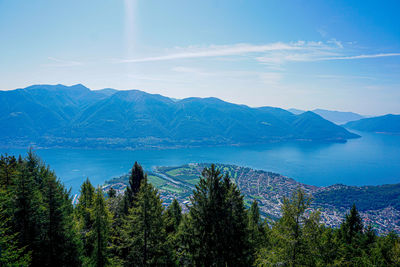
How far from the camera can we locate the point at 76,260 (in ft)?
36.1

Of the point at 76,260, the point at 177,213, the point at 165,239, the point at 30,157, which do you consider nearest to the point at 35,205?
the point at 76,260

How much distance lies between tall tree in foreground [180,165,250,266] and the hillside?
56627mm

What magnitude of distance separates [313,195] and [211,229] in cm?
8920

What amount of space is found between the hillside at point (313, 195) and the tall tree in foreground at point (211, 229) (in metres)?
56.6

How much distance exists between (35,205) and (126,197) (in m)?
10.5

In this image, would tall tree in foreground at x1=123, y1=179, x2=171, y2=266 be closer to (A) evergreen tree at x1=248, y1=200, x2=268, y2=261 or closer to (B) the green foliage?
(B) the green foliage

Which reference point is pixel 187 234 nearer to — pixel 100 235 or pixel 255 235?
pixel 100 235

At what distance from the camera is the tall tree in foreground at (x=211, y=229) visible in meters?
9.34

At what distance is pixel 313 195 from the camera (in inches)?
3314

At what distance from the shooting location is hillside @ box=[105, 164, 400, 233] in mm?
66938

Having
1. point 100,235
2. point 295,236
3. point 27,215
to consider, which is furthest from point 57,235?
point 295,236

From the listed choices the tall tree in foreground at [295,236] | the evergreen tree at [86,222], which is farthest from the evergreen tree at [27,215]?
the tall tree in foreground at [295,236]

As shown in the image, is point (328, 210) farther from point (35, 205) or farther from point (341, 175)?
point (35, 205)

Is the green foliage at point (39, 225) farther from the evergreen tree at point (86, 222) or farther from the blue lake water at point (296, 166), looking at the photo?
the blue lake water at point (296, 166)
